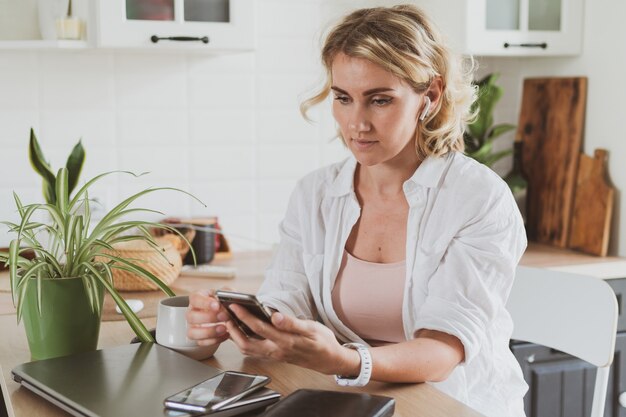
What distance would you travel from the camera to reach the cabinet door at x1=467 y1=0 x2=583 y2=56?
299cm

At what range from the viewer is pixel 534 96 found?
331cm

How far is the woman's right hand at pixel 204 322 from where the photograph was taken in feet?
5.24

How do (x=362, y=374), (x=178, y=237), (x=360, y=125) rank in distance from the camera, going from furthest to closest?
1. (x=178, y=237)
2. (x=360, y=125)
3. (x=362, y=374)

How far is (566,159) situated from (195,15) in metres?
1.40

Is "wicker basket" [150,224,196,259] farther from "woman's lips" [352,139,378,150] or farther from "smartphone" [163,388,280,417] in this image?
"smartphone" [163,388,280,417]

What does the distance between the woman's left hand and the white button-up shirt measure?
0.81 feet

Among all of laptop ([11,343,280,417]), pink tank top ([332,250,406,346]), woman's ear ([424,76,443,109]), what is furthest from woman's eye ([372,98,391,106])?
laptop ([11,343,280,417])

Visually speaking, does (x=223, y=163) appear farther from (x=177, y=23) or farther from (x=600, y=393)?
(x=600, y=393)

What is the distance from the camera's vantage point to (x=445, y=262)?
176 cm

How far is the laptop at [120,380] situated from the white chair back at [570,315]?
0.90 metres

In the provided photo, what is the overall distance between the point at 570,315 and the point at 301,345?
0.87 meters

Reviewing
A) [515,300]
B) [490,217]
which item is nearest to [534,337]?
[515,300]

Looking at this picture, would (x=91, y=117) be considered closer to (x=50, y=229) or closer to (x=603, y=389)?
(x=50, y=229)

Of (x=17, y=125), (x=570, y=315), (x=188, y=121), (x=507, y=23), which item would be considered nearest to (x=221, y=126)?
(x=188, y=121)
